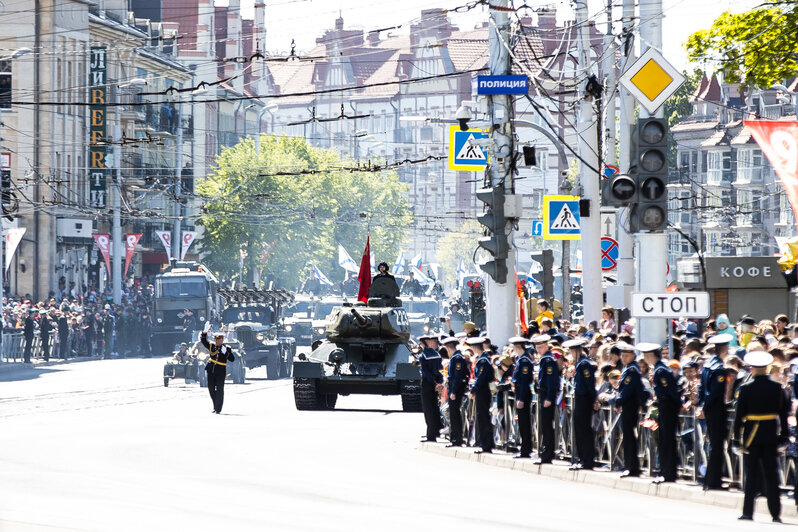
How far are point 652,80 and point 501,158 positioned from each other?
6409mm

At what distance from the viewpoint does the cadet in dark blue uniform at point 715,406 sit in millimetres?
15867

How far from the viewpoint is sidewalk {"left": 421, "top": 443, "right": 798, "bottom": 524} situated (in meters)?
15.3

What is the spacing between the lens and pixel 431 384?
22.6 metres

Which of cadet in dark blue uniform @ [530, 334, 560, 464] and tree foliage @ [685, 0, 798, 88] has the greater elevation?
tree foliage @ [685, 0, 798, 88]

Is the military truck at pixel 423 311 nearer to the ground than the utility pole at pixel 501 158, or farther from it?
nearer to the ground

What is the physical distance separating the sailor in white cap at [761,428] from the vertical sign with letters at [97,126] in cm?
5019

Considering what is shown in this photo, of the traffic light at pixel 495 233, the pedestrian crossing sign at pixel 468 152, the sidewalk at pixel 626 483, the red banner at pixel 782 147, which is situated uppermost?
the pedestrian crossing sign at pixel 468 152

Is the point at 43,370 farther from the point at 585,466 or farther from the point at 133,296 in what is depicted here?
the point at 585,466

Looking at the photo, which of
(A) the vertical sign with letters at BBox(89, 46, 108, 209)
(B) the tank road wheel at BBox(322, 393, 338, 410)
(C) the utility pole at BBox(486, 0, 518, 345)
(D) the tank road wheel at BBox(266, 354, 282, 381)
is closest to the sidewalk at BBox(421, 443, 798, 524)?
(C) the utility pole at BBox(486, 0, 518, 345)

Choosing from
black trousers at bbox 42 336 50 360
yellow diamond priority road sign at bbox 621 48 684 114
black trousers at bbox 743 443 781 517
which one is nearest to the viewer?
black trousers at bbox 743 443 781 517

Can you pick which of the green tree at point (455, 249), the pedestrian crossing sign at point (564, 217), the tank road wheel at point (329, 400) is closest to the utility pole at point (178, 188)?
the tank road wheel at point (329, 400)

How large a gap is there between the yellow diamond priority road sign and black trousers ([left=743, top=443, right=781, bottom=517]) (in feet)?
16.1

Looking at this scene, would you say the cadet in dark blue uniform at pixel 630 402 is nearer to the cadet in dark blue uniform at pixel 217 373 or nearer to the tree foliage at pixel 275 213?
the cadet in dark blue uniform at pixel 217 373

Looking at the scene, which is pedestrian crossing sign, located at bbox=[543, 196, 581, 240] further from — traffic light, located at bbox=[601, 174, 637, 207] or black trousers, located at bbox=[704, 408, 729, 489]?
black trousers, located at bbox=[704, 408, 729, 489]
